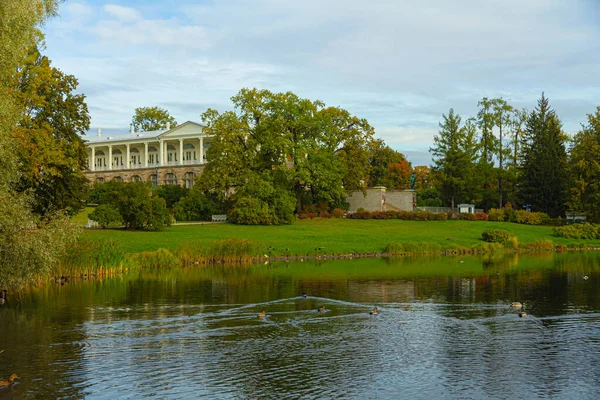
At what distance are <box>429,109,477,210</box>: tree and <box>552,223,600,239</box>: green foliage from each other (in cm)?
1776

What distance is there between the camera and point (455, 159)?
7956 cm

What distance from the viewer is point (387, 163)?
3895 inches

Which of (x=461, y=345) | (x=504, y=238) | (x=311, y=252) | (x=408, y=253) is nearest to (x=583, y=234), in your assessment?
(x=504, y=238)

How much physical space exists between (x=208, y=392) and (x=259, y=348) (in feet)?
14.0

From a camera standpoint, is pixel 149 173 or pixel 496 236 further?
pixel 149 173

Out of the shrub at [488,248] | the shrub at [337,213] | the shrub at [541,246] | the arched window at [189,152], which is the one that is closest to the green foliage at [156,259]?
the shrub at [488,248]

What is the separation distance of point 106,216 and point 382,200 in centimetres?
3898

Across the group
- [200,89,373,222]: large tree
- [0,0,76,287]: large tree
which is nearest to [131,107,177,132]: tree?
[200,89,373,222]: large tree

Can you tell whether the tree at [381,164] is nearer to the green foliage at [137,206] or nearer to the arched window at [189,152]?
the arched window at [189,152]

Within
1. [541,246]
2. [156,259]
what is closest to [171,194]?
[156,259]

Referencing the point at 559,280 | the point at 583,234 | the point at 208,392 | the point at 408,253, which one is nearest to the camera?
the point at 208,392

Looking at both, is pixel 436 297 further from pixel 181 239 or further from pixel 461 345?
pixel 181 239

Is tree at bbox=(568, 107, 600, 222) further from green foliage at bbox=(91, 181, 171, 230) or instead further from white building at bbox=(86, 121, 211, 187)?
white building at bbox=(86, 121, 211, 187)

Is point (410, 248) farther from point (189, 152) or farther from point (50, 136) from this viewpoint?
point (189, 152)
